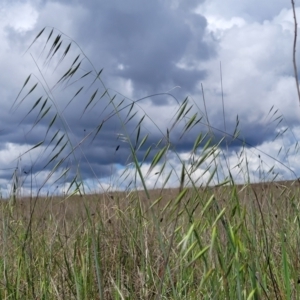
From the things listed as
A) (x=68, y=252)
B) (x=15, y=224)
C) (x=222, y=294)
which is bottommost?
(x=222, y=294)

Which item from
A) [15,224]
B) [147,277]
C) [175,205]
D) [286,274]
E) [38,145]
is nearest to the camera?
[175,205]

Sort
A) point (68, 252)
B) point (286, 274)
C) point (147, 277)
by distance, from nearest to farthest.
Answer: point (286, 274) < point (147, 277) < point (68, 252)

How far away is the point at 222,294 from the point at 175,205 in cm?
66

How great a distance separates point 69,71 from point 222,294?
0.90m

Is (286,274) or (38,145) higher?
(38,145)

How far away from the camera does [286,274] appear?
1.53m

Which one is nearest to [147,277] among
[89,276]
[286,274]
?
[89,276]

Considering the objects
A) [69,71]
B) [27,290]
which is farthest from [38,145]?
[27,290]

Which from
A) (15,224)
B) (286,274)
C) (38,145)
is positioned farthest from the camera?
(15,224)

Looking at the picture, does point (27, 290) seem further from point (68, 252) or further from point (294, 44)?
point (294, 44)

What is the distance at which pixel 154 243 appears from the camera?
256 cm

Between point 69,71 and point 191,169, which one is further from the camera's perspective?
point 69,71

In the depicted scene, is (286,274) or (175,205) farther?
(286,274)

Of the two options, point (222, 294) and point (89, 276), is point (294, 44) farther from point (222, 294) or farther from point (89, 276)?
point (89, 276)
